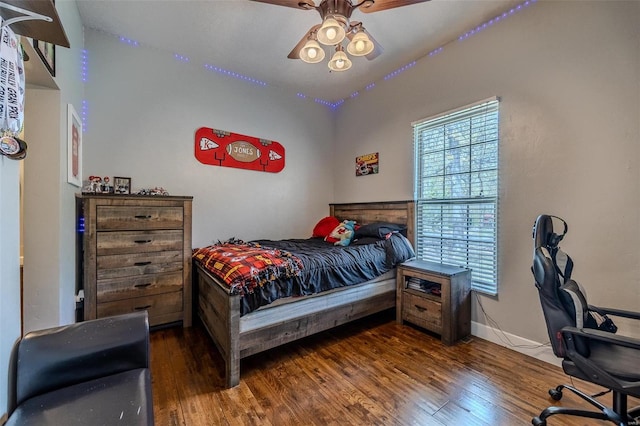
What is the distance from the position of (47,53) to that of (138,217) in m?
1.34

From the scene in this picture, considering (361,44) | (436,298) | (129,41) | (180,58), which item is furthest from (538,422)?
(129,41)

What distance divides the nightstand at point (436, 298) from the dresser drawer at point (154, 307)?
2247 millimetres

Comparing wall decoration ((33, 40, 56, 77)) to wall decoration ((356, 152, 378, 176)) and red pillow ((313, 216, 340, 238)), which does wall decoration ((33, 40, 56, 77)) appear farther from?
wall decoration ((356, 152, 378, 176))

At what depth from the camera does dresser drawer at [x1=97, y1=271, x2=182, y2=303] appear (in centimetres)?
235

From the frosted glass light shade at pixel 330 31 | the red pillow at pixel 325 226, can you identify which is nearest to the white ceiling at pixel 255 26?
the frosted glass light shade at pixel 330 31

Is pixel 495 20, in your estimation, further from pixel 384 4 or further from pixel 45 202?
pixel 45 202

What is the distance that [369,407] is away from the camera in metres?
1.60

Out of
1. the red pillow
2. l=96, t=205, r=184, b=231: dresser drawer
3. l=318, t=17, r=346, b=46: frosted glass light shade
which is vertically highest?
l=318, t=17, r=346, b=46: frosted glass light shade

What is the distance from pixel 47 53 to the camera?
159 centimetres

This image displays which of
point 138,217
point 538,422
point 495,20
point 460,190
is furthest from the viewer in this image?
point 460,190

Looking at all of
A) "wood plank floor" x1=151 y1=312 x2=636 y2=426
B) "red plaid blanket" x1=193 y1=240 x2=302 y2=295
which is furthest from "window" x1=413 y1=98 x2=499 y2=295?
"red plaid blanket" x1=193 y1=240 x2=302 y2=295

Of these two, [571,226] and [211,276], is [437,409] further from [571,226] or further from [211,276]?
[211,276]

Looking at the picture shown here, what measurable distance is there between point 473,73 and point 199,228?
3295 mm

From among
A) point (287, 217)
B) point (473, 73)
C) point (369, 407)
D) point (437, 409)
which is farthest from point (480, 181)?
point (287, 217)
